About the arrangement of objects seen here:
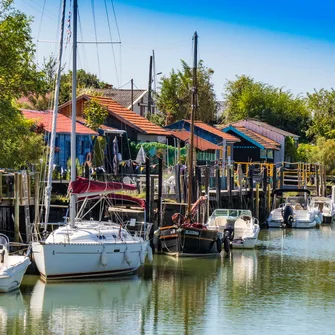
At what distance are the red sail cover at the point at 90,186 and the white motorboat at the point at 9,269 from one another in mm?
4328

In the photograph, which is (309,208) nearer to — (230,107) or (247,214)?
(247,214)

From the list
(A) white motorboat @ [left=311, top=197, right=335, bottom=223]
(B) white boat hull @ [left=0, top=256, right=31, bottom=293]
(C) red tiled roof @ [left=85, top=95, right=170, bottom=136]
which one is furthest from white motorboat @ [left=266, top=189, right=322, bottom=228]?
(B) white boat hull @ [left=0, top=256, right=31, bottom=293]

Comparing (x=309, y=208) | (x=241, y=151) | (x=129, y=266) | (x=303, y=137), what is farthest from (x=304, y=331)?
(x=303, y=137)

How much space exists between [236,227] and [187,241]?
6.27 m

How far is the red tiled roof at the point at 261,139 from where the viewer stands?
7775cm

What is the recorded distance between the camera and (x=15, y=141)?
38.7m

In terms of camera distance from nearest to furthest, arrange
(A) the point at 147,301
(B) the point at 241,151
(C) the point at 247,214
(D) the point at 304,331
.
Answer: (D) the point at 304,331
(A) the point at 147,301
(C) the point at 247,214
(B) the point at 241,151

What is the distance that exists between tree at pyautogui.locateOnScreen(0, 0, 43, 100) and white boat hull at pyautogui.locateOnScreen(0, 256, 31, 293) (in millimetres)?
8391

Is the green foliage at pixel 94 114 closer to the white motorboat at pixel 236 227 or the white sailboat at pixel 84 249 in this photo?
the white motorboat at pixel 236 227

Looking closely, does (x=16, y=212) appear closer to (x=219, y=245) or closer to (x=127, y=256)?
(x=127, y=256)

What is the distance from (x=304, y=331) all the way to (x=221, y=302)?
4664 millimetres

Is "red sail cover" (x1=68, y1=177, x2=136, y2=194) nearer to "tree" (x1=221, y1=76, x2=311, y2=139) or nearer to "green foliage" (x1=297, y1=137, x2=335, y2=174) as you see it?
"green foliage" (x1=297, y1=137, x2=335, y2=174)

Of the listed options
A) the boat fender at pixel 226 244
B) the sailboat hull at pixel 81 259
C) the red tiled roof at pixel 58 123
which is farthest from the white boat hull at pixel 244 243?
the red tiled roof at pixel 58 123

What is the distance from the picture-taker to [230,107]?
10225cm
